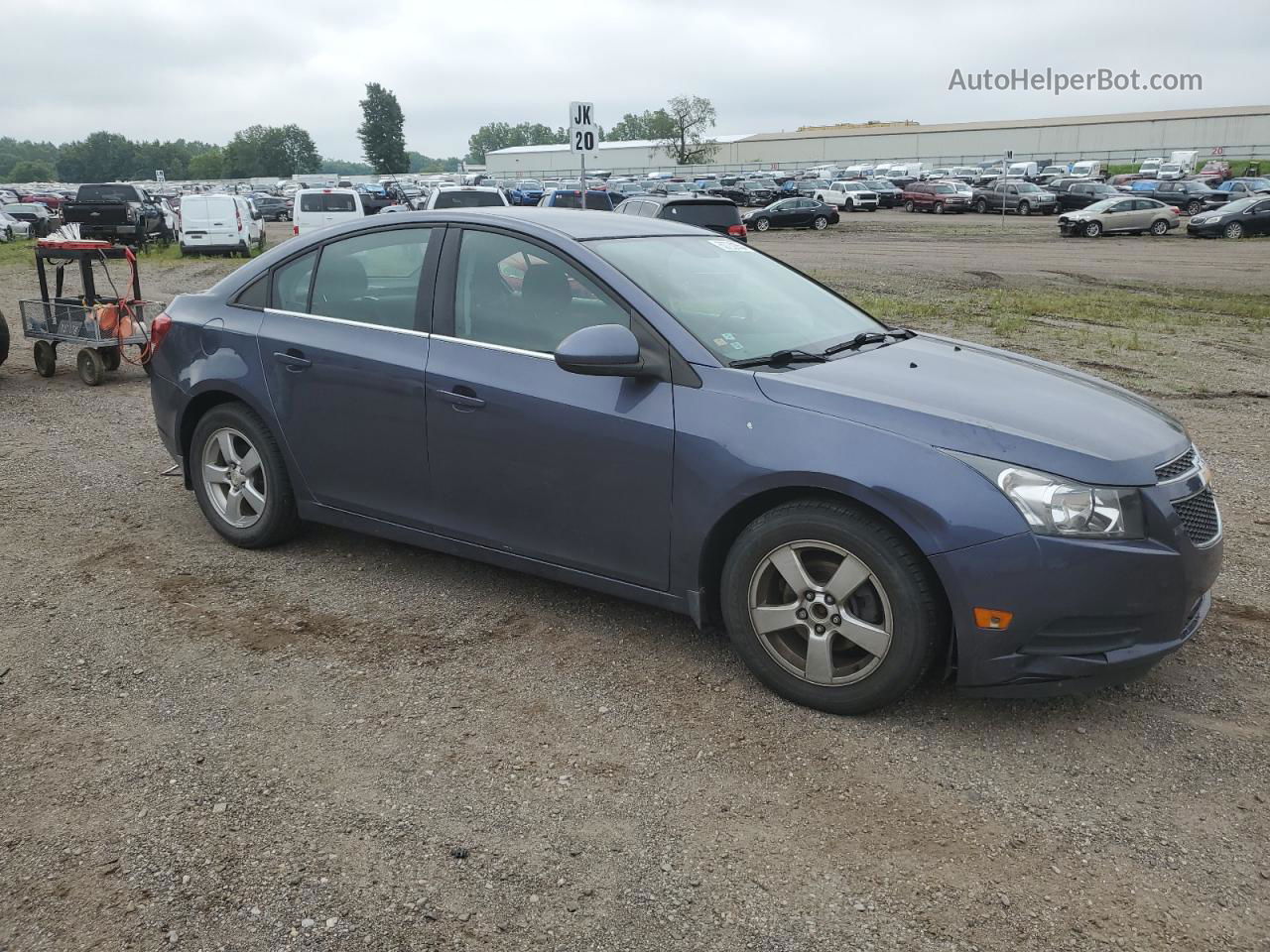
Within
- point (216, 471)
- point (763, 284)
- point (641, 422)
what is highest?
point (763, 284)

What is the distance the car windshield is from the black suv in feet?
42.3

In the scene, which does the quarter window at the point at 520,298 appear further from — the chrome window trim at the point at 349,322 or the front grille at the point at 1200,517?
the front grille at the point at 1200,517

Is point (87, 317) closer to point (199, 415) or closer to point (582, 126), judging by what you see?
point (199, 415)

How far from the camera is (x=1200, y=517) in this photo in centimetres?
359

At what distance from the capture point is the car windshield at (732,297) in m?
4.12

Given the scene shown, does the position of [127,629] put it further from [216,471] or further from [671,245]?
[671,245]

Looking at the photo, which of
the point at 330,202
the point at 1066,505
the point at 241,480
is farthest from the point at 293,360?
the point at 330,202

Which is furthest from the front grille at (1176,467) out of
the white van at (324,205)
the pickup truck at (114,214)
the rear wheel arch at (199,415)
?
Answer: the pickup truck at (114,214)

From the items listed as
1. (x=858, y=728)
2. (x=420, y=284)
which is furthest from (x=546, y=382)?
(x=858, y=728)

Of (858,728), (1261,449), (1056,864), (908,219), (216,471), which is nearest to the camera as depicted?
(1056,864)

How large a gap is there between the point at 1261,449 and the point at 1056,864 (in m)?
5.71

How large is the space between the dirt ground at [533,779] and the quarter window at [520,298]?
1216mm

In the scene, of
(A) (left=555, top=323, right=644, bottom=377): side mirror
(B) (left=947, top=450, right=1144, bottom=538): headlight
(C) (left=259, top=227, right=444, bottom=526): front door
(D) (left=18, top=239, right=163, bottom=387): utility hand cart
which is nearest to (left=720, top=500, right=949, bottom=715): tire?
(B) (left=947, top=450, right=1144, bottom=538): headlight

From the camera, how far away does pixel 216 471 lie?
17.6 ft
